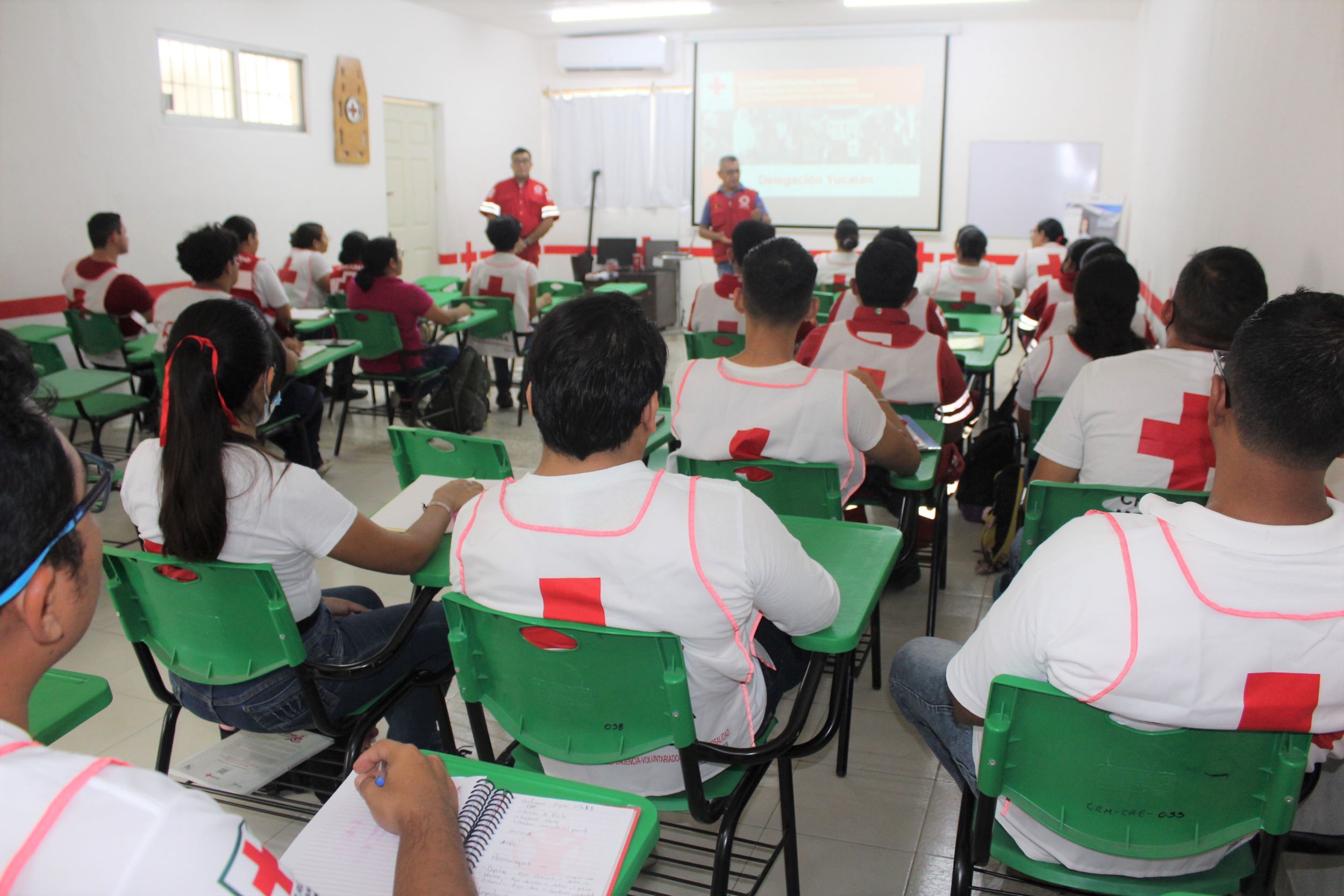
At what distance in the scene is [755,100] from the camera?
981 cm

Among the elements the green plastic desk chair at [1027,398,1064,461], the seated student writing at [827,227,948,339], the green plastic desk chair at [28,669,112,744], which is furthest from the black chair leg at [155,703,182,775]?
the seated student writing at [827,227,948,339]

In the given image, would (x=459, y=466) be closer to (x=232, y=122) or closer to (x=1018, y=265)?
(x=1018, y=265)

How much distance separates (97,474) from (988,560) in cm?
321

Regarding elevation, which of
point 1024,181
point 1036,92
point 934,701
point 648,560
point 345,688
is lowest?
point 345,688

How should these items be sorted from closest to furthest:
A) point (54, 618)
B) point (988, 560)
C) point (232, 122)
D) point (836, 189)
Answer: point (54, 618)
point (988, 560)
point (232, 122)
point (836, 189)

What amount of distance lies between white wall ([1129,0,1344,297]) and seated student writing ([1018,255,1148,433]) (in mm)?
455

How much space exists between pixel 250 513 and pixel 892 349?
2111 millimetres

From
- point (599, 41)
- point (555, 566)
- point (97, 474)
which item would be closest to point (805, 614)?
point (555, 566)

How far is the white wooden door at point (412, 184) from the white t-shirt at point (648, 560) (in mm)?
7930

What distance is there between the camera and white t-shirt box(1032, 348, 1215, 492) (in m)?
2.11

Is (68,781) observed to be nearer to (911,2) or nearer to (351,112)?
(351,112)

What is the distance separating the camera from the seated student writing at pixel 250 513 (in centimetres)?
165

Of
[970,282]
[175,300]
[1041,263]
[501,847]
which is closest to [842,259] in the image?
[970,282]

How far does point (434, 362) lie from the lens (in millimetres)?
5211
